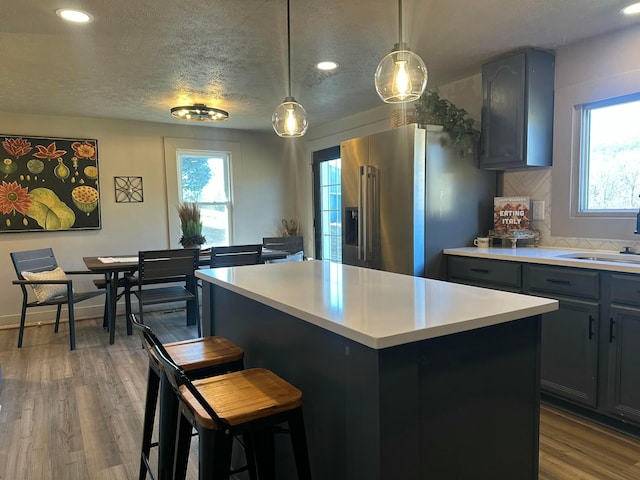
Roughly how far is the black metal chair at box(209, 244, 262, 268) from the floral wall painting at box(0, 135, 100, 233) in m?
1.79

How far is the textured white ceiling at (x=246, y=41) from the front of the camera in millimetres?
2336

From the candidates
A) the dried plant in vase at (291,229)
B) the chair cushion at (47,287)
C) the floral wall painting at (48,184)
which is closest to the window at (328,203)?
the dried plant in vase at (291,229)

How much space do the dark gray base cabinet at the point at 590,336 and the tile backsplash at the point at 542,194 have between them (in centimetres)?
60

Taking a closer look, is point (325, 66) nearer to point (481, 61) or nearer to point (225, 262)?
point (481, 61)

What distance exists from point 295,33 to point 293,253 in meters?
2.76

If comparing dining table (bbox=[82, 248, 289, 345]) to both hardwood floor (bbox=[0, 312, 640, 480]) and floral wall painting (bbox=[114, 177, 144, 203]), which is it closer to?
hardwood floor (bbox=[0, 312, 640, 480])

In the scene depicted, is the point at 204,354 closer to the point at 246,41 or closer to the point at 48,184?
the point at 246,41

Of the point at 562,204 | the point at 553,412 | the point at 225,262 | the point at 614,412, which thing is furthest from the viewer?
the point at 225,262

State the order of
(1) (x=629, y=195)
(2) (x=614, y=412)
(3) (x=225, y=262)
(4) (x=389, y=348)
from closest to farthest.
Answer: (4) (x=389, y=348) < (2) (x=614, y=412) < (1) (x=629, y=195) < (3) (x=225, y=262)

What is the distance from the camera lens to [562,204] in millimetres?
3090

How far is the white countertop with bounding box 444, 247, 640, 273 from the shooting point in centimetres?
231

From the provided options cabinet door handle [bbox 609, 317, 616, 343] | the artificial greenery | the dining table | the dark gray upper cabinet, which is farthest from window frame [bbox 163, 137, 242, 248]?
cabinet door handle [bbox 609, 317, 616, 343]

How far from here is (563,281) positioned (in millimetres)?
2520

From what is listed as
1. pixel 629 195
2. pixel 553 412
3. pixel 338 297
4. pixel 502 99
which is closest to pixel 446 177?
pixel 502 99
